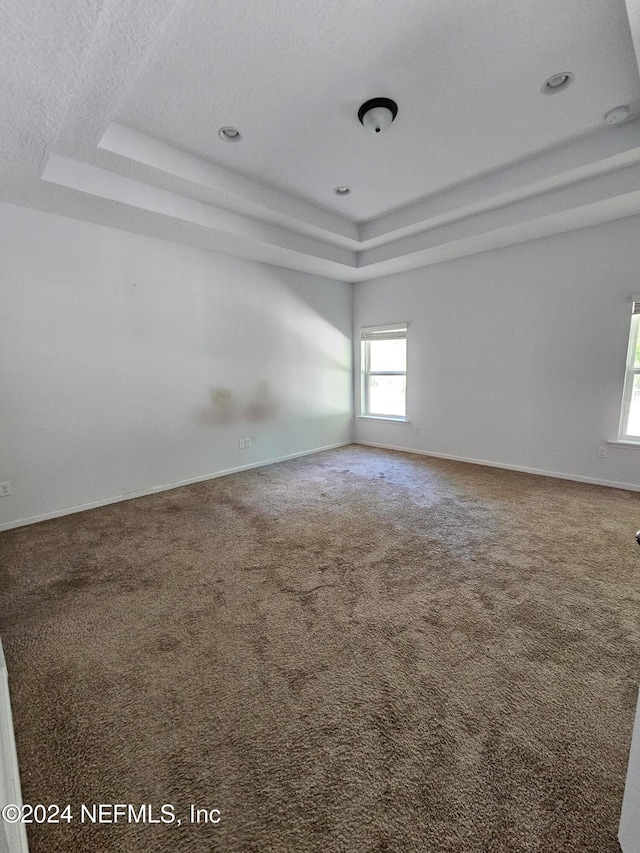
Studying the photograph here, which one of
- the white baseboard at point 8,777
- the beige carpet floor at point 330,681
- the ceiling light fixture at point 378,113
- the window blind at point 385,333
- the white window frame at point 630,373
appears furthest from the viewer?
the window blind at point 385,333

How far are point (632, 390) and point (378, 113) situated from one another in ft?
11.1

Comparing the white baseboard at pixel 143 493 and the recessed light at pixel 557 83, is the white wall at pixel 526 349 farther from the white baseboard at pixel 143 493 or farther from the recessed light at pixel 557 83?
the white baseboard at pixel 143 493

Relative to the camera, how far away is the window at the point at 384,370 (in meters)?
5.23

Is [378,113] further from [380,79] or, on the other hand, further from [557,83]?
[557,83]

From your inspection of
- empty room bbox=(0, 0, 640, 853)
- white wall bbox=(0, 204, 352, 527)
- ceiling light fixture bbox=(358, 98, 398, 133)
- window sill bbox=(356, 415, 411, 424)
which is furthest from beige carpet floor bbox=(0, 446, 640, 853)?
ceiling light fixture bbox=(358, 98, 398, 133)

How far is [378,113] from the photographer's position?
225 centimetres

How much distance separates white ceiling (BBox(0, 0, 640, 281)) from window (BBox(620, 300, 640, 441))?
1047 mm

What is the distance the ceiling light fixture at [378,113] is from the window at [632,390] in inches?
113

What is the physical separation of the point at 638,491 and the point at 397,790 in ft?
12.3

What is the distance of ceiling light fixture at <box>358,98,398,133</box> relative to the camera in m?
2.23

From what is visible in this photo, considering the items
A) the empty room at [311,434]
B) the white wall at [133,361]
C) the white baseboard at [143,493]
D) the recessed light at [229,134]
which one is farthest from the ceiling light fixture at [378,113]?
the white baseboard at [143,493]

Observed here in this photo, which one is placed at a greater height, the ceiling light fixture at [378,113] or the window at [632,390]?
the ceiling light fixture at [378,113]

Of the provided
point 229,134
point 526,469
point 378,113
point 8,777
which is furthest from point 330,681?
point 526,469

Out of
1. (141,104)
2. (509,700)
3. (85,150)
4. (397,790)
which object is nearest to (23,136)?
(85,150)
